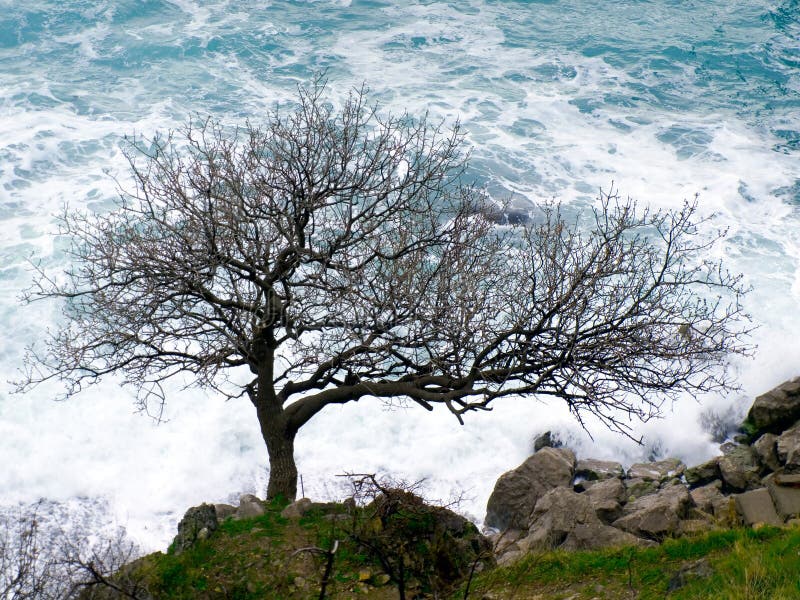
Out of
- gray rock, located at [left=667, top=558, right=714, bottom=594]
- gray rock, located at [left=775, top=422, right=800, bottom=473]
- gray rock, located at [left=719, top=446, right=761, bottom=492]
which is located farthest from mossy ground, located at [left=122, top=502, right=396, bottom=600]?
gray rock, located at [left=719, top=446, right=761, bottom=492]

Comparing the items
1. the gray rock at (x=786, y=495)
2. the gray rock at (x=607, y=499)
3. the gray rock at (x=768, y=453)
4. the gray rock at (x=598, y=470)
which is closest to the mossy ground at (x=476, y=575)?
the gray rock at (x=786, y=495)

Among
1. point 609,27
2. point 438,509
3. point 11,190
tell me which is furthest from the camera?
point 609,27

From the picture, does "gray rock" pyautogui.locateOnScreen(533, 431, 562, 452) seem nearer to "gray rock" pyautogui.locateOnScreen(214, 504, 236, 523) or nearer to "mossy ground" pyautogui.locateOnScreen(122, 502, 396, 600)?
"gray rock" pyautogui.locateOnScreen(214, 504, 236, 523)

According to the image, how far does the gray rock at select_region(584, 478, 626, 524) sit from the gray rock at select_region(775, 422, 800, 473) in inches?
114

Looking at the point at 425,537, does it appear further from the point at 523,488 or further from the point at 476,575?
the point at 523,488

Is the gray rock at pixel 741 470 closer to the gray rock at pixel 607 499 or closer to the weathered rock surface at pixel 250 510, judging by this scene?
the gray rock at pixel 607 499

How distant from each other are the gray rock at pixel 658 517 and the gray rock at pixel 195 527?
6.16m

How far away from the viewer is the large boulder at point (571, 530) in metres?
12.8

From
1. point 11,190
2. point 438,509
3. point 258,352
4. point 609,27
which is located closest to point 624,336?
point 438,509

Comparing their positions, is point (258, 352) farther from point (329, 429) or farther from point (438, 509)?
point (329, 429)

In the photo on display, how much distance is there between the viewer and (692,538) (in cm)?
1097

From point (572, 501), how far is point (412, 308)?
4.55 metres

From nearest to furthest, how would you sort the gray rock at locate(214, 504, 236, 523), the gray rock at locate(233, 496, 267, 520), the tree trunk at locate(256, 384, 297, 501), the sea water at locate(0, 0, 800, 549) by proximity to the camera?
the gray rock at locate(233, 496, 267, 520)
the tree trunk at locate(256, 384, 297, 501)
the gray rock at locate(214, 504, 236, 523)
the sea water at locate(0, 0, 800, 549)

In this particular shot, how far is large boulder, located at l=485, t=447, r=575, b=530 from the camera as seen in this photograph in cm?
1725
